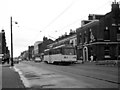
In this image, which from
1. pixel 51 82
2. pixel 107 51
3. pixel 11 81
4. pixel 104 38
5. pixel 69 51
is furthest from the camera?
pixel 104 38

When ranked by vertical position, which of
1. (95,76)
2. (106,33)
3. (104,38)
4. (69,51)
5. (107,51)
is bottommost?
(95,76)

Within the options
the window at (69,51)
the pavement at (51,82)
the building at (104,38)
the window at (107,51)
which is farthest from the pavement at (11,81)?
the window at (107,51)

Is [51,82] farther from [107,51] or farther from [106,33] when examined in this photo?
[106,33]

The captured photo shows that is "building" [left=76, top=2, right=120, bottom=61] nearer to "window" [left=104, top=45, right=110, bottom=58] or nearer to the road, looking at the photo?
"window" [left=104, top=45, right=110, bottom=58]

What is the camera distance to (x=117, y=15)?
2461 cm

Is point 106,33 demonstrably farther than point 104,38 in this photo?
Yes

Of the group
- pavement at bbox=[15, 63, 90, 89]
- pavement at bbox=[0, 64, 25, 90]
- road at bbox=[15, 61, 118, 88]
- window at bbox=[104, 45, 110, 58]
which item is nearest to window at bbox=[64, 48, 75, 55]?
window at bbox=[104, 45, 110, 58]

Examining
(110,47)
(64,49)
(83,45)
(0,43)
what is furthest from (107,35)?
(0,43)

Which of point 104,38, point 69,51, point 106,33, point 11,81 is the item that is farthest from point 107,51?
point 11,81

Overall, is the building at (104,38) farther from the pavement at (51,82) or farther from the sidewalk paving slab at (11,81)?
the sidewalk paving slab at (11,81)

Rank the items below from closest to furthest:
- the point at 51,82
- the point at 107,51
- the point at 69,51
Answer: the point at 51,82
the point at 69,51
the point at 107,51

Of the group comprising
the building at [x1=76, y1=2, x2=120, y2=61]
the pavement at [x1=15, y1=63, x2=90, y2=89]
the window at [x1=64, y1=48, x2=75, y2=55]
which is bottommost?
the pavement at [x1=15, y1=63, x2=90, y2=89]

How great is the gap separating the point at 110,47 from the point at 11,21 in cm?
2192

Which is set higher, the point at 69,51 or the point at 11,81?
the point at 69,51
